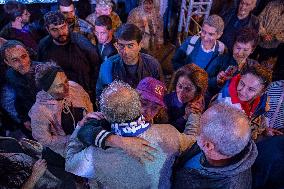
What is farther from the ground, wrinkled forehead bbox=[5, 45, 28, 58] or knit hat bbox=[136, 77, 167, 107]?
wrinkled forehead bbox=[5, 45, 28, 58]

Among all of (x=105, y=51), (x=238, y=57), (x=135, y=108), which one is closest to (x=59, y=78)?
(x=135, y=108)

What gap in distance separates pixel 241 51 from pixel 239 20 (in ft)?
4.79

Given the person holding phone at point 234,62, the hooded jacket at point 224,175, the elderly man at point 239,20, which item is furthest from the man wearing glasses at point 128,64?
the elderly man at point 239,20

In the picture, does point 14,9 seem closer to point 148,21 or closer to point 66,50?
point 66,50

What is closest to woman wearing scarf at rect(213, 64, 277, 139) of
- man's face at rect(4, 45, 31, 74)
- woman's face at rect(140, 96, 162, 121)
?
woman's face at rect(140, 96, 162, 121)

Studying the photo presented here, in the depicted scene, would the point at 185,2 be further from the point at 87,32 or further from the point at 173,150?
the point at 173,150

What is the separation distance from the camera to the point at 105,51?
3910 mm

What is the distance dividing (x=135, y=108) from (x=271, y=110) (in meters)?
2.07

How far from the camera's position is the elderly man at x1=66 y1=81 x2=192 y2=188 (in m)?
1.70

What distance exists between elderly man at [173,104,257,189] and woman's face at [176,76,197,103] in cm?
105

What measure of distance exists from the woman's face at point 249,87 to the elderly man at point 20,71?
7.07 ft

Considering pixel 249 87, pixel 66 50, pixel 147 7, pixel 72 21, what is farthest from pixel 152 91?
pixel 147 7

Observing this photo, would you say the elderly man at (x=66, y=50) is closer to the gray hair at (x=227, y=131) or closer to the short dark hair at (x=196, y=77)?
the short dark hair at (x=196, y=77)

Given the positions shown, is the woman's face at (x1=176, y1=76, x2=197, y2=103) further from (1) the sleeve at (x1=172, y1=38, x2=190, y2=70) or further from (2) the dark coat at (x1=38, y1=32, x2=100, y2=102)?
(2) the dark coat at (x1=38, y1=32, x2=100, y2=102)
